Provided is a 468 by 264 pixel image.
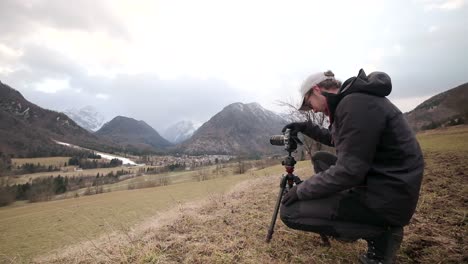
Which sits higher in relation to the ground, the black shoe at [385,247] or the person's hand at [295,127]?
the person's hand at [295,127]

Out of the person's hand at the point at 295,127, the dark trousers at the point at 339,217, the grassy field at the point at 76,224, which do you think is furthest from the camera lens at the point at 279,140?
the grassy field at the point at 76,224

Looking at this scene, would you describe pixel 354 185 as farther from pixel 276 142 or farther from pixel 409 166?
pixel 276 142

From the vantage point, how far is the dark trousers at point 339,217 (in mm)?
2416

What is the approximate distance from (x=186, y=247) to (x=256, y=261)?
945 mm

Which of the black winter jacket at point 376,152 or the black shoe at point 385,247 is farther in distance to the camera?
the black shoe at point 385,247

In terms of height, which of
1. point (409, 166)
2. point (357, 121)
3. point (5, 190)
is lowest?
point (5, 190)

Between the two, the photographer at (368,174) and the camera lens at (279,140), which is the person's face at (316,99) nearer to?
the photographer at (368,174)

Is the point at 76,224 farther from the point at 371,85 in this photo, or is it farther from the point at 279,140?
the point at 371,85

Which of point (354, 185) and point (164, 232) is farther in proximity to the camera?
point (164, 232)

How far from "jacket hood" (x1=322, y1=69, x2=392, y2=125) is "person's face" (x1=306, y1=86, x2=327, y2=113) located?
212 mm

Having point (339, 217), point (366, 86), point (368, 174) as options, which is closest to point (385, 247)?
point (339, 217)

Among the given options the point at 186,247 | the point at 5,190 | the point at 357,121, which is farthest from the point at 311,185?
the point at 5,190

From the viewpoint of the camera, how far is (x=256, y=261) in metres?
2.95

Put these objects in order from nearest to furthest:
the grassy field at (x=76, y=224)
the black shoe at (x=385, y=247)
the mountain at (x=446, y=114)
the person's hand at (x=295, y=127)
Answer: the black shoe at (x=385, y=247)
the person's hand at (x=295, y=127)
the grassy field at (x=76, y=224)
the mountain at (x=446, y=114)
